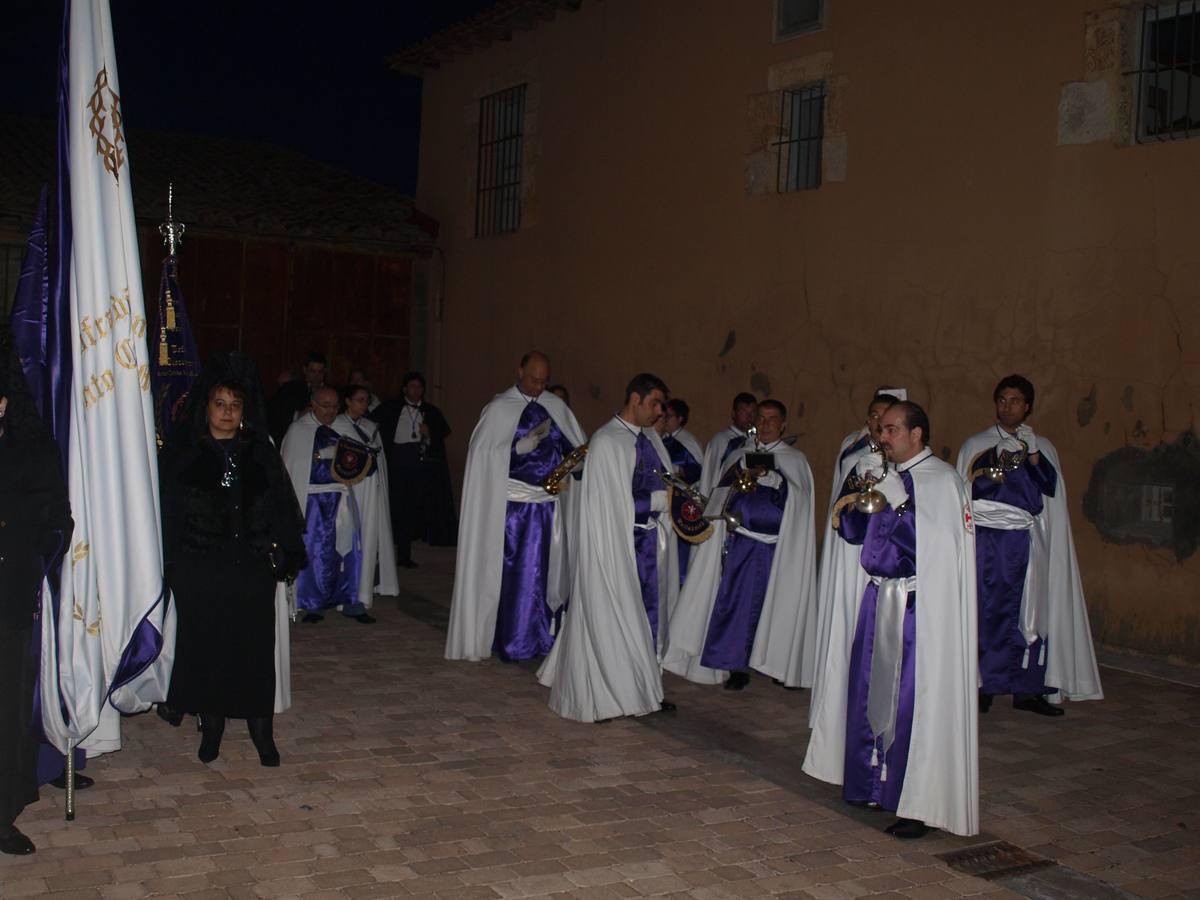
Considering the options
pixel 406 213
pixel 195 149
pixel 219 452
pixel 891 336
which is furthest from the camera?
pixel 195 149

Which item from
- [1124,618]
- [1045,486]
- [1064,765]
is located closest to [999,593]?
[1045,486]

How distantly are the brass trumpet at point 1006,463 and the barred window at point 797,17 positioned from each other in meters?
5.72

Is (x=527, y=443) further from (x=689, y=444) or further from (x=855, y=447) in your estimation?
(x=855, y=447)

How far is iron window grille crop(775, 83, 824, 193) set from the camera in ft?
40.2

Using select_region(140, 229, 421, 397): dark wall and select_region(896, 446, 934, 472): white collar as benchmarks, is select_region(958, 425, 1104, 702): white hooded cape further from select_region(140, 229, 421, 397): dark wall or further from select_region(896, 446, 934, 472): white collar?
select_region(140, 229, 421, 397): dark wall

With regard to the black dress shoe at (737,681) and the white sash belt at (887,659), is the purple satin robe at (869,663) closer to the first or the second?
the white sash belt at (887,659)

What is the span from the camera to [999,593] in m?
7.71

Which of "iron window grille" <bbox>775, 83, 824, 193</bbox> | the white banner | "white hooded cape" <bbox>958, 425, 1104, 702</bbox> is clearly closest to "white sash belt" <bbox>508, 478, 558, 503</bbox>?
"white hooded cape" <bbox>958, 425, 1104, 702</bbox>

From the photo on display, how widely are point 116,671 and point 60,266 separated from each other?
5.37 ft

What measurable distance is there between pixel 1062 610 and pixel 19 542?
233 inches

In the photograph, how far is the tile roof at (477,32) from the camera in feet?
51.0

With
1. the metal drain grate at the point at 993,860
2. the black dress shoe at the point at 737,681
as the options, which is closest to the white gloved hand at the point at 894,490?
the metal drain grate at the point at 993,860

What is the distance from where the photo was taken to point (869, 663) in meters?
5.52

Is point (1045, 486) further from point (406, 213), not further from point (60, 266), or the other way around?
point (406, 213)
